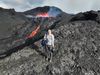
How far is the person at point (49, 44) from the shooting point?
2337 cm

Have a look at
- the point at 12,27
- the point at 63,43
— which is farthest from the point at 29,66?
the point at 12,27

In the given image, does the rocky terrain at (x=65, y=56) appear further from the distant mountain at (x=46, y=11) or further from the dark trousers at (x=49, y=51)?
the distant mountain at (x=46, y=11)

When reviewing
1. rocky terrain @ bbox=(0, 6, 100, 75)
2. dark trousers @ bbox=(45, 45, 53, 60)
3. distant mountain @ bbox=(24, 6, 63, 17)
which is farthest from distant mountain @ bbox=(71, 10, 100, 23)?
dark trousers @ bbox=(45, 45, 53, 60)

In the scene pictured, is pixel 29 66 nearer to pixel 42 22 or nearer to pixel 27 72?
pixel 27 72

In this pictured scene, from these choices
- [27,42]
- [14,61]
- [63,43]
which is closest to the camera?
[14,61]

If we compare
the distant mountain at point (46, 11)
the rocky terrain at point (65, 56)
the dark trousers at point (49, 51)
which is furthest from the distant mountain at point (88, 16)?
the dark trousers at point (49, 51)

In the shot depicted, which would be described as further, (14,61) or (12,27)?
(12,27)

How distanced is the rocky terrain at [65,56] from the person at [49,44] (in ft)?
1.73

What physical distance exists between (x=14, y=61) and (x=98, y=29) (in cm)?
909

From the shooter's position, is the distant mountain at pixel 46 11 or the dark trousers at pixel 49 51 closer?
the dark trousers at pixel 49 51

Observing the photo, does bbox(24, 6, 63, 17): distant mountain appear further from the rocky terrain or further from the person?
the person

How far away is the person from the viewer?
2337 cm

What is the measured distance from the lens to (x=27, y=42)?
2911 centimetres

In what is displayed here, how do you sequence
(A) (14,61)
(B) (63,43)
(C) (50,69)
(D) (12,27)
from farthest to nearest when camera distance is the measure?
(D) (12,27), (B) (63,43), (A) (14,61), (C) (50,69)
